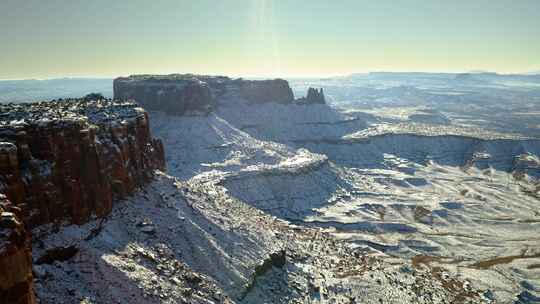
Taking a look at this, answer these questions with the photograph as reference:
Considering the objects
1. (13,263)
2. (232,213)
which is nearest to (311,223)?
(232,213)

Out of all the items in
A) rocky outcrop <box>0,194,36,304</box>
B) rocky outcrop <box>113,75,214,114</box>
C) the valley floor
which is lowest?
the valley floor

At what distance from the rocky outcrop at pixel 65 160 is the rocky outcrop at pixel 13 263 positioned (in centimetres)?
941

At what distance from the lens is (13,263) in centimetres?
2211

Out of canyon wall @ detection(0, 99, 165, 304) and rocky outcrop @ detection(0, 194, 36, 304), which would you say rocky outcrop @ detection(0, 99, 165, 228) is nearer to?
canyon wall @ detection(0, 99, 165, 304)

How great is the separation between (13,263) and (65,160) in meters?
17.0

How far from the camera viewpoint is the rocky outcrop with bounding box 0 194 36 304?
21.7 metres

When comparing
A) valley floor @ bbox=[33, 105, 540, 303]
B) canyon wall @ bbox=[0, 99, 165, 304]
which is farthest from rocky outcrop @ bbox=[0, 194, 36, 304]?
valley floor @ bbox=[33, 105, 540, 303]

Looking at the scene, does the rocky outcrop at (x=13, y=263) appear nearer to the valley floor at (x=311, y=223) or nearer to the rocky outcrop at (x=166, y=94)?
the valley floor at (x=311, y=223)

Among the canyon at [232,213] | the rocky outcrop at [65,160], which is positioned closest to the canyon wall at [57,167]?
the rocky outcrop at [65,160]

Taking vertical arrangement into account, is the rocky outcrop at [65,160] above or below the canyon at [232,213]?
above

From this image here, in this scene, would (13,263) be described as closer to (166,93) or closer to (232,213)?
(232,213)

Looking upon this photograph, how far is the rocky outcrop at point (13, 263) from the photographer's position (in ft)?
71.1

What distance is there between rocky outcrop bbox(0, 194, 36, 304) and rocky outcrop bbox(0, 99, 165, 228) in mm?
9406

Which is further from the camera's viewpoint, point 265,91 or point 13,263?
point 265,91
